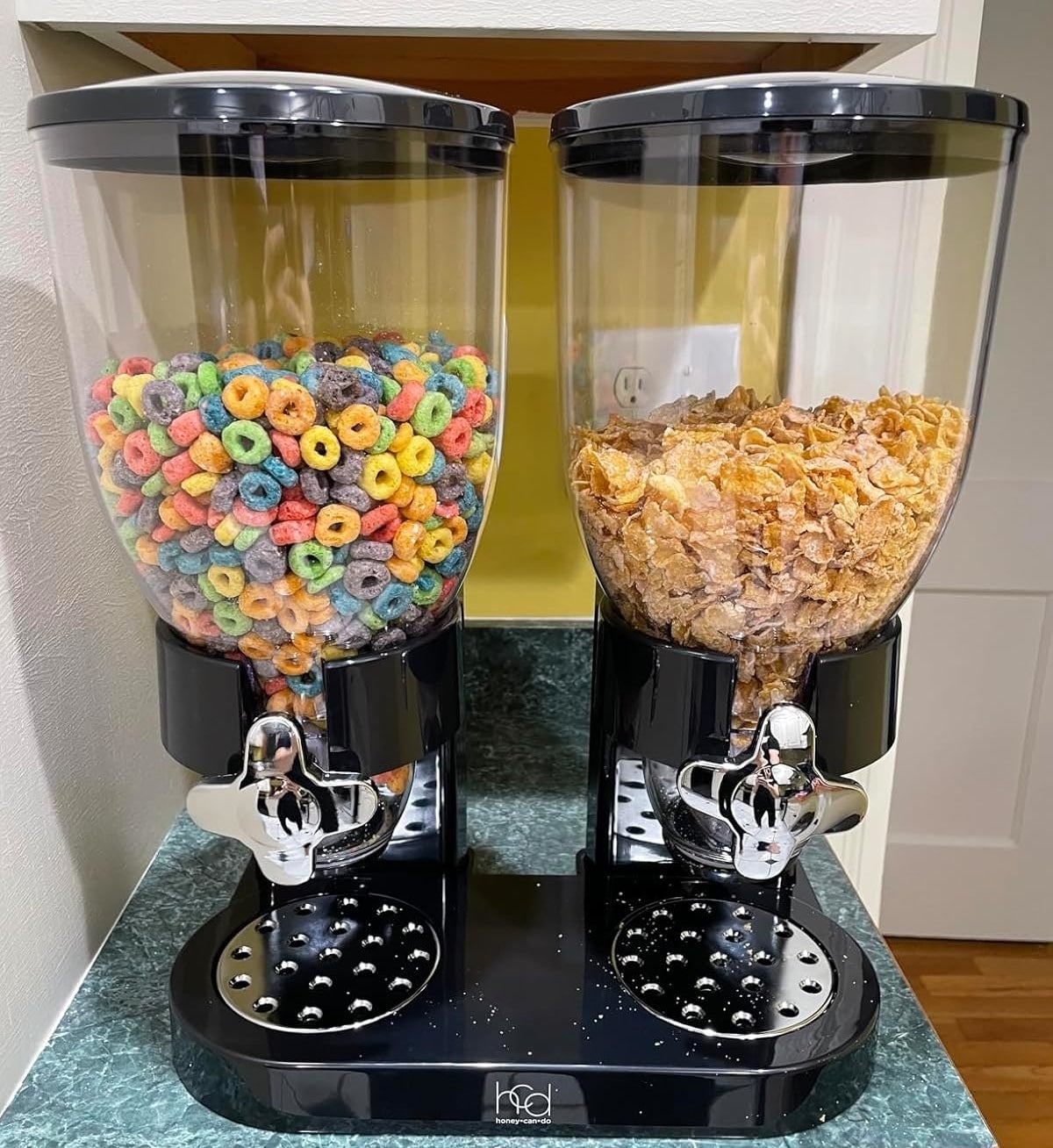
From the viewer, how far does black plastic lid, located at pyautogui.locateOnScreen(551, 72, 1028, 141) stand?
0.46 m

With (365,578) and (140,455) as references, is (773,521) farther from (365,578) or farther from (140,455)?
(140,455)

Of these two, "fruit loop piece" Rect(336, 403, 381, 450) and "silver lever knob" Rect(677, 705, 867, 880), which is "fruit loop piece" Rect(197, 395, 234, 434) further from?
"silver lever knob" Rect(677, 705, 867, 880)

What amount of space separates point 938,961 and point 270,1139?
187 centimetres

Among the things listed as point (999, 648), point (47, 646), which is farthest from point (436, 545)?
point (999, 648)

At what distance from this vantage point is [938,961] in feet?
6.89

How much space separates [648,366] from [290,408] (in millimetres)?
245

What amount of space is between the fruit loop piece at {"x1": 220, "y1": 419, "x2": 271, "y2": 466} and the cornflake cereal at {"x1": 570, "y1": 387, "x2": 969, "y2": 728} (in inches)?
7.2

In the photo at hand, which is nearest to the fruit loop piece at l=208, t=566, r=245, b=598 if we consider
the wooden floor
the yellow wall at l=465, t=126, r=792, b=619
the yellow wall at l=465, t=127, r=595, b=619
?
the yellow wall at l=465, t=126, r=792, b=619

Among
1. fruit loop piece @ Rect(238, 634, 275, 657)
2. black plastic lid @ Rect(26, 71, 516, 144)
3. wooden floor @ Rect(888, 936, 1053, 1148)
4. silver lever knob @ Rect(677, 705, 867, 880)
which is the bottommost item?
wooden floor @ Rect(888, 936, 1053, 1148)

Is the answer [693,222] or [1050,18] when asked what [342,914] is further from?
[1050,18]

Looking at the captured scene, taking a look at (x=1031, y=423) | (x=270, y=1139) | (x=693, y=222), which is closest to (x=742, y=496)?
(x=693, y=222)

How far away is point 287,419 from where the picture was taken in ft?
1.61

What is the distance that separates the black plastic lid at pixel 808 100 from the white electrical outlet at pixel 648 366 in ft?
0.49

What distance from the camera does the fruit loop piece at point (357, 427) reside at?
19.5 inches
